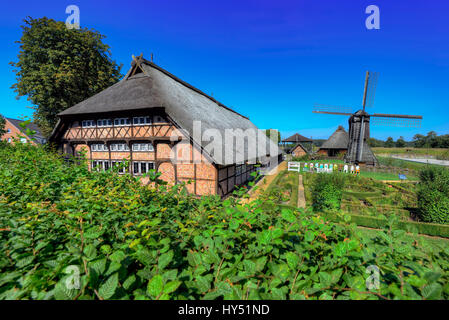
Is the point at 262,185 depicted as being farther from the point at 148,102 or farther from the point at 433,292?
the point at 433,292

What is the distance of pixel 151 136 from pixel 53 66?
14.8 m

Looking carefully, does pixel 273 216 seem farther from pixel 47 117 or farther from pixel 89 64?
pixel 47 117

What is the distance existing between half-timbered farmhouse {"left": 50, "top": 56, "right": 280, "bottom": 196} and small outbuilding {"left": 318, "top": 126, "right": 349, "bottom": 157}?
28340mm

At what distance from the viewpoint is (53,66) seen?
18078mm

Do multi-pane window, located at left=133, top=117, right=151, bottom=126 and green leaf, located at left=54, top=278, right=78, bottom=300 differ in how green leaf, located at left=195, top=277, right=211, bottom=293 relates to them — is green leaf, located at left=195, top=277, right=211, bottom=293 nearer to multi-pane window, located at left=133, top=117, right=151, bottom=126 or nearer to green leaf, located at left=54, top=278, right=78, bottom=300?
green leaf, located at left=54, top=278, right=78, bottom=300

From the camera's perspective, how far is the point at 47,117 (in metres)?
20.0

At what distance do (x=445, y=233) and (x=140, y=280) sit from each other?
39.5 feet

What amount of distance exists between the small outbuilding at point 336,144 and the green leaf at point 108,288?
4220 centimetres

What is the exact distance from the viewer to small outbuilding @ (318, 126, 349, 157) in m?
36.5

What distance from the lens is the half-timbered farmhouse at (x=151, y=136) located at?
11.7 meters

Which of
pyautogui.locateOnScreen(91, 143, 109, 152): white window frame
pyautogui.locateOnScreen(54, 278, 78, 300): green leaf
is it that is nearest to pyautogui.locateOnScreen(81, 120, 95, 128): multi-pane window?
pyautogui.locateOnScreen(91, 143, 109, 152): white window frame

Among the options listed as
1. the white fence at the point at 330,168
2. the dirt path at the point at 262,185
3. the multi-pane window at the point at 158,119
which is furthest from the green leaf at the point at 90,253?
the white fence at the point at 330,168

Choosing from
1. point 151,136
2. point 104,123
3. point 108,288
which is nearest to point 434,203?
point 108,288

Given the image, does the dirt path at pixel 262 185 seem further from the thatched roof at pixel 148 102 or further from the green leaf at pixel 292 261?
the thatched roof at pixel 148 102
